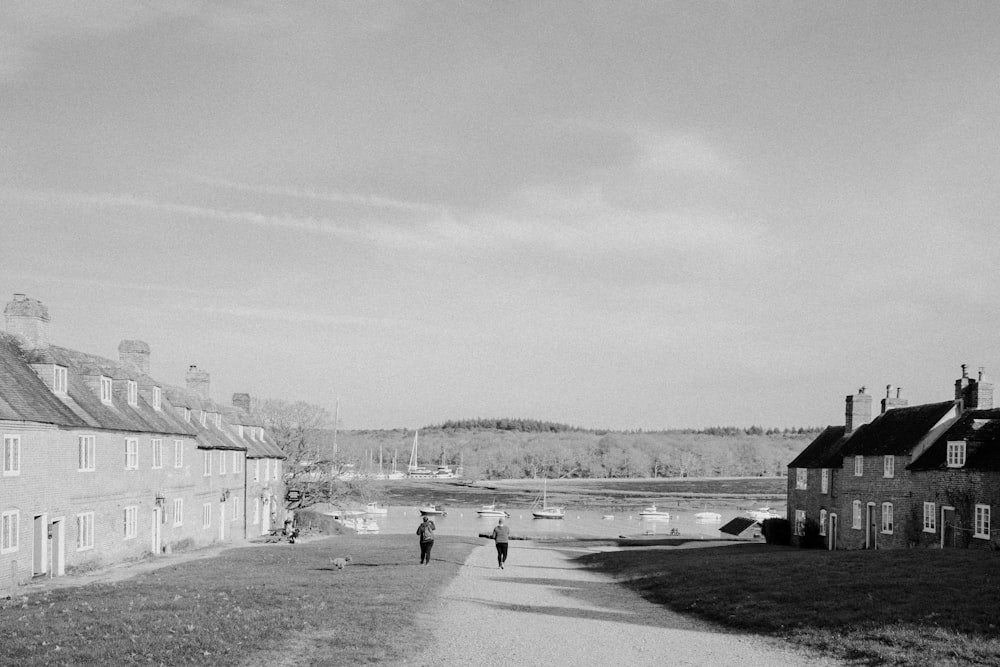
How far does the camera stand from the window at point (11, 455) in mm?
30000

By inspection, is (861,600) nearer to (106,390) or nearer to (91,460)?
(91,460)

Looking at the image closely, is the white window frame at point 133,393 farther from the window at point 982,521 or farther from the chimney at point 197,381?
the window at point 982,521

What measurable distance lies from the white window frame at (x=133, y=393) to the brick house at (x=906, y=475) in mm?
40785

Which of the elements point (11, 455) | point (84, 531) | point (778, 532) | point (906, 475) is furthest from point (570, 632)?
point (778, 532)

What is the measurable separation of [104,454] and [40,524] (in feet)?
18.9

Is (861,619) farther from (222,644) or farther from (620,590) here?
(222,644)

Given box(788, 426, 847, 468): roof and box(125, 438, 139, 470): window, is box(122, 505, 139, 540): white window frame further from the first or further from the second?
box(788, 426, 847, 468): roof

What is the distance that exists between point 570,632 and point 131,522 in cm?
2890

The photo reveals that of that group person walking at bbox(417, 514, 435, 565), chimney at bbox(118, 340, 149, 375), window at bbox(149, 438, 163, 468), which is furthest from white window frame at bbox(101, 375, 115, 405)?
person walking at bbox(417, 514, 435, 565)

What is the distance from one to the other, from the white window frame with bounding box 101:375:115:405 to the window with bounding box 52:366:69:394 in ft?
9.71

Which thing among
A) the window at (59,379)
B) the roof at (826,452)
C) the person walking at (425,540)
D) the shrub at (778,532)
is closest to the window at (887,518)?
the roof at (826,452)

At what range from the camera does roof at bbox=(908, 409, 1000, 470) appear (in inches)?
1718

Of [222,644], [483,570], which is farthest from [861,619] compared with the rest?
[483,570]

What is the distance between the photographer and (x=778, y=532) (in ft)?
207
